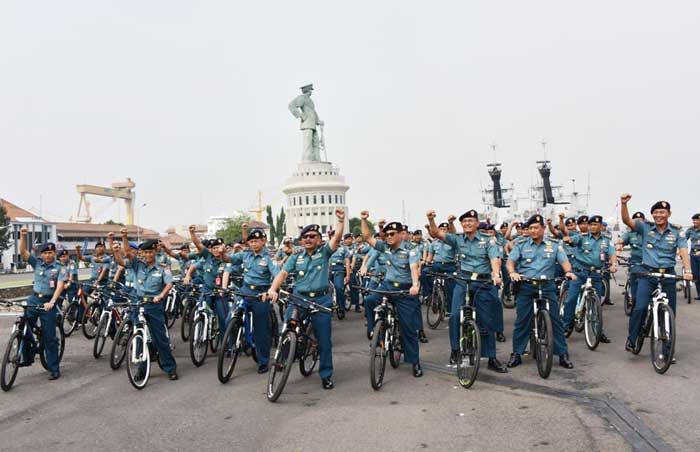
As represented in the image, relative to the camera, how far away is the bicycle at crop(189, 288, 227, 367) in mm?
8359

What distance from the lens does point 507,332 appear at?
1051 centimetres

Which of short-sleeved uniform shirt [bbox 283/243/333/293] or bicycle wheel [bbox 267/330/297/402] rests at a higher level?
short-sleeved uniform shirt [bbox 283/243/333/293]

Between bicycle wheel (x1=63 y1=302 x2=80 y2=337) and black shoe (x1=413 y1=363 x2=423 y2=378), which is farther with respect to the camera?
bicycle wheel (x1=63 y1=302 x2=80 y2=337)

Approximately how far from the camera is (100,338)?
9680mm

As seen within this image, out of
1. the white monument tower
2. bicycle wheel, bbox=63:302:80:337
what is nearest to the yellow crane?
the white monument tower

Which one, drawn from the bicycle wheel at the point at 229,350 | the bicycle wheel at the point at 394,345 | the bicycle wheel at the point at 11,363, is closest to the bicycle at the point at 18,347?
the bicycle wheel at the point at 11,363

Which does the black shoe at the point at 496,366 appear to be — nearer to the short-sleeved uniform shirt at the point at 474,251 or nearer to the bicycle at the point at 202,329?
the short-sleeved uniform shirt at the point at 474,251

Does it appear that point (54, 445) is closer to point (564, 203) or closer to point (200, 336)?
point (200, 336)

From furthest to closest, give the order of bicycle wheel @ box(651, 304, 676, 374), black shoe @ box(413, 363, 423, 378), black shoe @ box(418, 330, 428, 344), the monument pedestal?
the monument pedestal < black shoe @ box(418, 330, 428, 344) < black shoe @ box(413, 363, 423, 378) < bicycle wheel @ box(651, 304, 676, 374)

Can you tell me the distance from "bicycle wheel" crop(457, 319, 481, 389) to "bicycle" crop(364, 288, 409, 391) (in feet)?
2.79

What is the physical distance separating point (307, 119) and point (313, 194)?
14.2 m

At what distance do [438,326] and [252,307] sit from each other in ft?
15.7

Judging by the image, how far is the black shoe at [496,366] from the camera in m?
7.26

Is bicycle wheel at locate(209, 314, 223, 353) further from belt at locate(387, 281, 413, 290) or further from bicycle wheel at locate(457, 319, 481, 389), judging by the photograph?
bicycle wheel at locate(457, 319, 481, 389)
